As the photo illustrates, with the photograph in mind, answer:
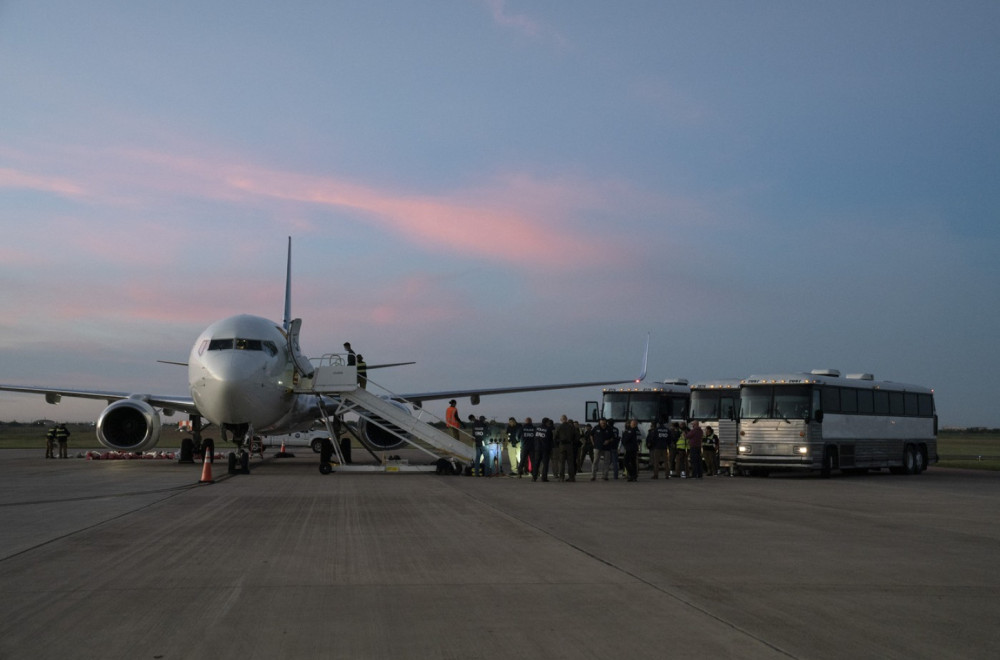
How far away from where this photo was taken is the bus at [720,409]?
89.0ft

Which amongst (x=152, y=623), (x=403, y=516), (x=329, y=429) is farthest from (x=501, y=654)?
(x=329, y=429)

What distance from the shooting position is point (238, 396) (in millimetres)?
22344

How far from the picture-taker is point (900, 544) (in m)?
10.6

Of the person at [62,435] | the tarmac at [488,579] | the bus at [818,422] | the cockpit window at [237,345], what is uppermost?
the cockpit window at [237,345]

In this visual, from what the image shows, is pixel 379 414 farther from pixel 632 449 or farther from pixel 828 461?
pixel 828 461

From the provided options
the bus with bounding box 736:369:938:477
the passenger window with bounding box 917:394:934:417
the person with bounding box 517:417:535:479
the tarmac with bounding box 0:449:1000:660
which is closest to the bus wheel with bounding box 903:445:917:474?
the bus with bounding box 736:369:938:477

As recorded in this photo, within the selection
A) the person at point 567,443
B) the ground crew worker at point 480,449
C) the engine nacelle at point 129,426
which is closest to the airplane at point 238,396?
the engine nacelle at point 129,426

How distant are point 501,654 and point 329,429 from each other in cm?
2051

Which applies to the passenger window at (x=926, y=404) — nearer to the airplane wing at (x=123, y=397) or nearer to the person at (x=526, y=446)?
the person at (x=526, y=446)

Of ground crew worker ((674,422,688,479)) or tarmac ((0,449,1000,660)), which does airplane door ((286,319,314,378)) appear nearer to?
tarmac ((0,449,1000,660))

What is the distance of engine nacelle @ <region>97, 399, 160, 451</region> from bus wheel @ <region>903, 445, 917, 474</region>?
22.8 meters

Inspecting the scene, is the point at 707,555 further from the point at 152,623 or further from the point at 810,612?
the point at 152,623

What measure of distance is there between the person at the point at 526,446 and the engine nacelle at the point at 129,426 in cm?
1040

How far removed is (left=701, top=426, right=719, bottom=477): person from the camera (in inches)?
1069
